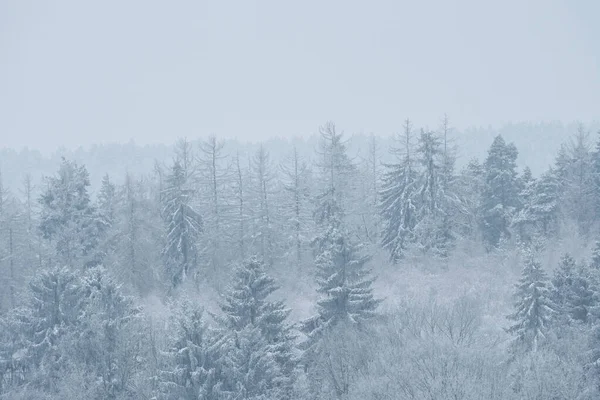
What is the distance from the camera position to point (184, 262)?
4841cm

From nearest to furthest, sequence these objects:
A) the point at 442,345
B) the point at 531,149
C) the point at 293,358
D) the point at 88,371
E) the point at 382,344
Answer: the point at 442,345, the point at 382,344, the point at 293,358, the point at 88,371, the point at 531,149

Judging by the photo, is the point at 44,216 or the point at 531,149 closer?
the point at 44,216

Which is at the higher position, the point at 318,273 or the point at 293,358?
the point at 318,273

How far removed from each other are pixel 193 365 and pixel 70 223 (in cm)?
2777

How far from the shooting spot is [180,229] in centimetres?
4791

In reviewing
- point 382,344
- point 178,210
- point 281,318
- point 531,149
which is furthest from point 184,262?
point 531,149

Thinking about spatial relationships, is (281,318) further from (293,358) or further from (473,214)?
(473,214)

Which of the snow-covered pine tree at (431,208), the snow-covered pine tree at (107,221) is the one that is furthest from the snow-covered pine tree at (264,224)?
the snow-covered pine tree at (431,208)

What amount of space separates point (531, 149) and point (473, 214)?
10900cm

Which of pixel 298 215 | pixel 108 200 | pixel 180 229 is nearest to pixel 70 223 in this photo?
pixel 180 229

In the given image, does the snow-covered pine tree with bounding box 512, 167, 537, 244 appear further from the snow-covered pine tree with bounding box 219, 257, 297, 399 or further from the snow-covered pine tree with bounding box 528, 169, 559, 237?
the snow-covered pine tree with bounding box 219, 257, 297, 399

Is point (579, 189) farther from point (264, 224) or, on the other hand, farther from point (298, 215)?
point (264, 224)

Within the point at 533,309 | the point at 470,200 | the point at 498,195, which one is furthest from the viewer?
the point at 498,195

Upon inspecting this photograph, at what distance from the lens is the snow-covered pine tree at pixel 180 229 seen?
47.8 metres
